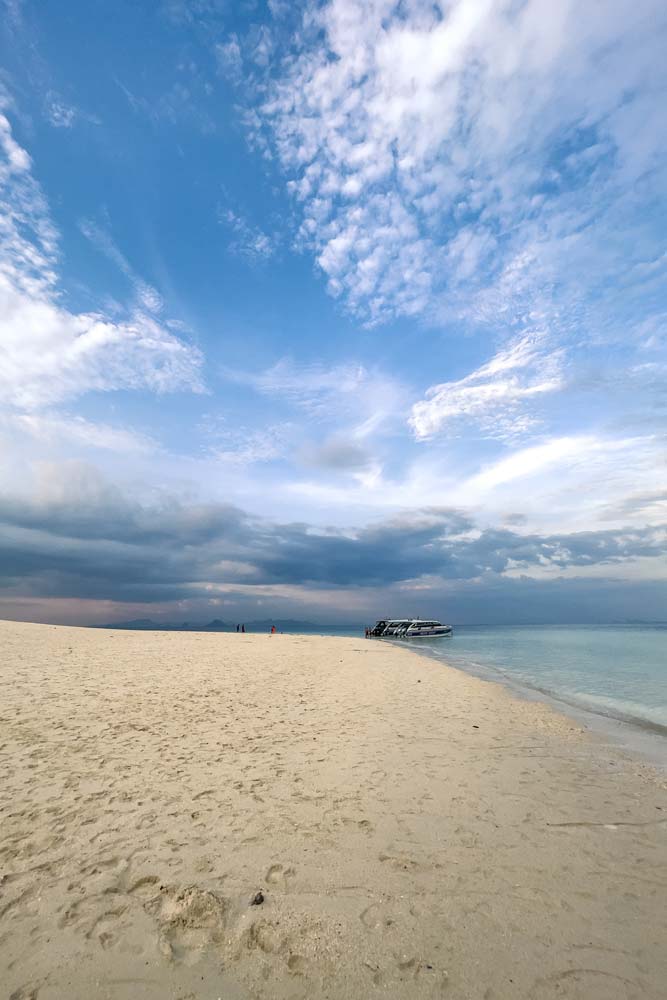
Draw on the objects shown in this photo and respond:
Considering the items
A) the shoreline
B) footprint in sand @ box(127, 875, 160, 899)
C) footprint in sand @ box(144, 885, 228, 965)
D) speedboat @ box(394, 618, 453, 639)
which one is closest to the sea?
the shoreline

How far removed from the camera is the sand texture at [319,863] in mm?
4473

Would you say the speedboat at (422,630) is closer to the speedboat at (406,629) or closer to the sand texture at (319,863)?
the speedboat at (406,629)

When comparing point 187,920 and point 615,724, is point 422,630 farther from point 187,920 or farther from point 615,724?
point 187,920

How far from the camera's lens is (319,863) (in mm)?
6309

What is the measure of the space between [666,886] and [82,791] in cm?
944

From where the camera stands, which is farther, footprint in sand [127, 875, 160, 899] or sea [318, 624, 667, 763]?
sea [318, 624, 667, 763]

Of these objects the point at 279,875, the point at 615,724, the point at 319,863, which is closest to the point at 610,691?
the point at 615,724

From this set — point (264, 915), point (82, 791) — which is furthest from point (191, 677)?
point (264, 915)

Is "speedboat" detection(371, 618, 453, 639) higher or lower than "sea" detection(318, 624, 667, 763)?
higher

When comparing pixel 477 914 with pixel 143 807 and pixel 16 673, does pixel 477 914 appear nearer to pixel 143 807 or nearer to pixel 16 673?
pixel 143 807

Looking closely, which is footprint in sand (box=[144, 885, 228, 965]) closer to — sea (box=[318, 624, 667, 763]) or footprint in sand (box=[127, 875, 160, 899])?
footprint in sand (box=[127, 875, 160, 899])

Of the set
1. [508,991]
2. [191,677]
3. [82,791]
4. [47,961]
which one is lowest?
[508,991]

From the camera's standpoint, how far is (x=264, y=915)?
5223 mm

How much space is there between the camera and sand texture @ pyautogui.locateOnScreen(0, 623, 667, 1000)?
4.47 metres
